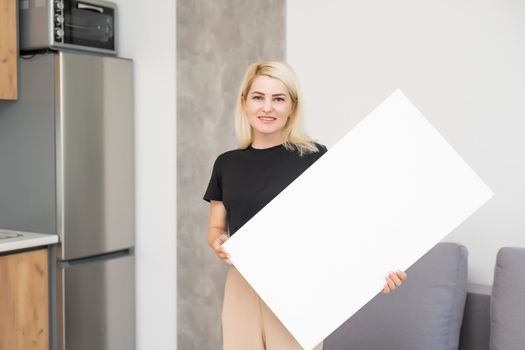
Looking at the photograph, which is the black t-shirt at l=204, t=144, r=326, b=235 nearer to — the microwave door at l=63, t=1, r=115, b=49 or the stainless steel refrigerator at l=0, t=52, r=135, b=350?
the stainless steel refrigerator at l=0, t=52, r=135, b=350

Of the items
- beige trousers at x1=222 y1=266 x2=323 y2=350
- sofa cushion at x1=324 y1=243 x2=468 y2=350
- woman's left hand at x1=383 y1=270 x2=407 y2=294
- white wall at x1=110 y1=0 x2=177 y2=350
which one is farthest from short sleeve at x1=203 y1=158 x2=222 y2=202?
white wall at x1=110 y1=0 x2=177 y2=350

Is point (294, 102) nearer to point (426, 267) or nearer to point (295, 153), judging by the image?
point (295, 153)

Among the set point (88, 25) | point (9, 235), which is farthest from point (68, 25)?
point (9, 235)

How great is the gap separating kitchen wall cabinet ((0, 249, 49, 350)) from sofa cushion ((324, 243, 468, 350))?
1377mm

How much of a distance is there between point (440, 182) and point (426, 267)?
2.32 feet

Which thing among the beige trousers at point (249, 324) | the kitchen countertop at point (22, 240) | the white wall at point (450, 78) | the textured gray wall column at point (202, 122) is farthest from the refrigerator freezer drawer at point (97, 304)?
the beige trousers at point (249, 324)

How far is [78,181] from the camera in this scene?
307cm

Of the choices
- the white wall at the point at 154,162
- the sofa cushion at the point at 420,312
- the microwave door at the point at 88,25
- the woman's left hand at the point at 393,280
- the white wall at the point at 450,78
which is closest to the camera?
the woman's left hand at the point at 393,280

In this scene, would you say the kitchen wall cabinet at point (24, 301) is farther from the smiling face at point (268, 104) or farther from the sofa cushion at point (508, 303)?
the sofa cushion at point (508, 303)

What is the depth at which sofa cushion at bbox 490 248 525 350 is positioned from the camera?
2.01 meters

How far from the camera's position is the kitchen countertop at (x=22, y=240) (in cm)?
276

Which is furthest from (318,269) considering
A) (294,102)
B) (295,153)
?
(294,102)

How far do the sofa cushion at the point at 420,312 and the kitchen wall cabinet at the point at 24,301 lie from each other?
1377mm

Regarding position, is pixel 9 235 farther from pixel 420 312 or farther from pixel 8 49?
pixel 420 312
